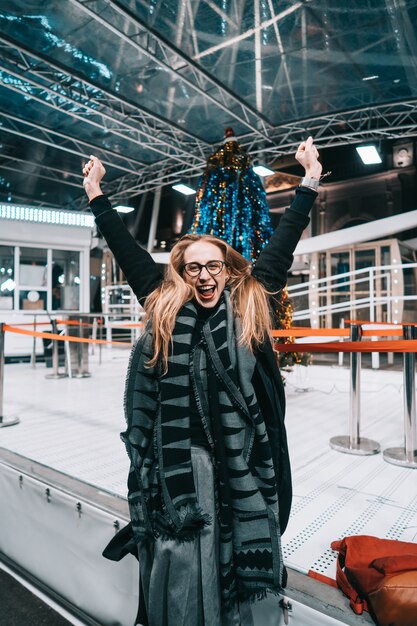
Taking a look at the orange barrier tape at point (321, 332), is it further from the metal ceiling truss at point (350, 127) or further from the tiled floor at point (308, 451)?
the metal ceiling truss at point (350, 127)

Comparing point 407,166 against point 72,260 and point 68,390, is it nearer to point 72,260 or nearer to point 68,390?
point 72,260

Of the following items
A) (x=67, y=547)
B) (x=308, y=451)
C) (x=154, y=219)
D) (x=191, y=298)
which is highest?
(x=154, y=219)

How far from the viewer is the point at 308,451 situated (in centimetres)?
292

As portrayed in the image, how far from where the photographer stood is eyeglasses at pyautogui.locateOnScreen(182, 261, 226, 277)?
4.28 ft

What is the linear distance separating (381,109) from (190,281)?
360 inches

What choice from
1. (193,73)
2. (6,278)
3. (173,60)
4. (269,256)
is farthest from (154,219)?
(269,256)

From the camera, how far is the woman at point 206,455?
1.17 metres

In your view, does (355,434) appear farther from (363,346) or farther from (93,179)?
(93,179)

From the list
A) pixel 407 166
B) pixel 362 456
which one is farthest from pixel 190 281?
pixel 407 166

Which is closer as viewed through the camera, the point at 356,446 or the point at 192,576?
the point at 192,576

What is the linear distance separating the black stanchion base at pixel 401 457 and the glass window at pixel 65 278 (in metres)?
9.80

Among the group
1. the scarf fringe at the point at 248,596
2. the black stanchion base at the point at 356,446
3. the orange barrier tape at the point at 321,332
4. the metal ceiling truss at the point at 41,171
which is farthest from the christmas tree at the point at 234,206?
the metal ceiling truss at the point at 41,171

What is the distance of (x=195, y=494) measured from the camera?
1.19 m

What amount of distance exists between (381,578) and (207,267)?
1.03 metres
